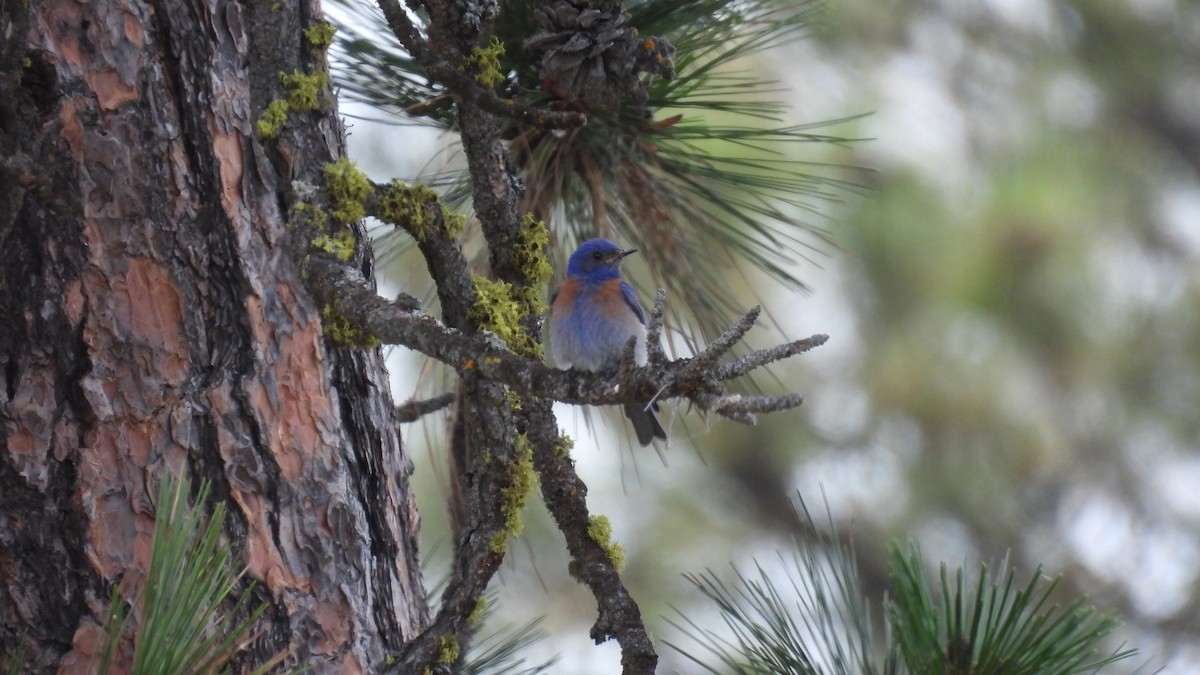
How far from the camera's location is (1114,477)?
5922 millimetres

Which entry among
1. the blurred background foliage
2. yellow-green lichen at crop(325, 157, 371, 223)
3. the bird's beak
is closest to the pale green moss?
yellow-green lichen at crop(325, 157, 371, 223)

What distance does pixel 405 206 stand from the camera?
1.69m

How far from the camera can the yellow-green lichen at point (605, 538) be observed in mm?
1685

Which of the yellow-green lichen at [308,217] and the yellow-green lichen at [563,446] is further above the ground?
the yellow-green lichen at [308,217]

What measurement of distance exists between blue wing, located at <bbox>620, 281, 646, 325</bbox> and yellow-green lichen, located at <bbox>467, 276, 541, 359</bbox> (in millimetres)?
1019

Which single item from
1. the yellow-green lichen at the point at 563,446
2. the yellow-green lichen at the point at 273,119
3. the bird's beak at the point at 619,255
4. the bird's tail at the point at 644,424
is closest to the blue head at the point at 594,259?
the bird's beak at the point at 619,255

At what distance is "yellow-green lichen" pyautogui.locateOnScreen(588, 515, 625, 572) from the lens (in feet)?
5.53

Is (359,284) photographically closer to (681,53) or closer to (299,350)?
(299,350)

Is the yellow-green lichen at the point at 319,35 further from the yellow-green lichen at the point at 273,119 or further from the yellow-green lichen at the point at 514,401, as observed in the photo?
the yellow-green lichen at the point at 514,401

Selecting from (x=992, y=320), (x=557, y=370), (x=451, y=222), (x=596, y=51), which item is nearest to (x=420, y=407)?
(x=451, y=222)

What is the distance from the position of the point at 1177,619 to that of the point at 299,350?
5.03 metres

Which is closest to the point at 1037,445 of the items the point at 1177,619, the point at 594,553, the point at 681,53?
the point at 1177,619

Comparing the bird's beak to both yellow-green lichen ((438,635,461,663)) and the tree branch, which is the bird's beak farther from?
yellow-green lichen ((438,635,461,663))

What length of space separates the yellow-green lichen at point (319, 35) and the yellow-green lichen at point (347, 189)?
23 centimetres
